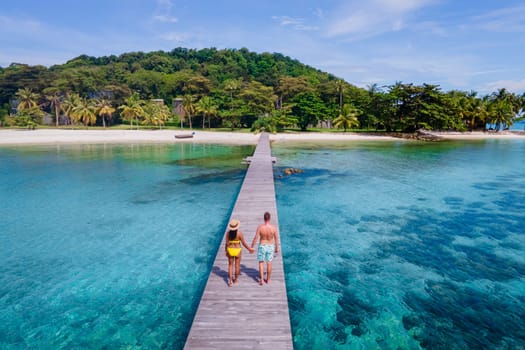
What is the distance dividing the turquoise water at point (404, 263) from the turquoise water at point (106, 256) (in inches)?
119

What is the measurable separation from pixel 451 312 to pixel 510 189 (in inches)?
662

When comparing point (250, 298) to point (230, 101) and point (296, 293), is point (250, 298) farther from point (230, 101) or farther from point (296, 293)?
point (230, 101)

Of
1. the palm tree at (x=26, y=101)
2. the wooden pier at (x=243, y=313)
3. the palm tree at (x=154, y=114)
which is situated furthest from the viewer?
the palm tree at (x=26, y=101)

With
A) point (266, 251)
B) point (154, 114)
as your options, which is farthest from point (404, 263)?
point (154, 114)

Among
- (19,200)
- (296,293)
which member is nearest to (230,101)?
(19,200)

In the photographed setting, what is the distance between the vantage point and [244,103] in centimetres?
6194

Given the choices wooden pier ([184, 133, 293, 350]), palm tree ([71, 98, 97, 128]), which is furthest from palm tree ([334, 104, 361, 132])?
wooden pier ([184, 133, 293, 350])

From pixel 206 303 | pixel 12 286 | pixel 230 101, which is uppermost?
pixel 230 101

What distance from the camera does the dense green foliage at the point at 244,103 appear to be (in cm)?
5800

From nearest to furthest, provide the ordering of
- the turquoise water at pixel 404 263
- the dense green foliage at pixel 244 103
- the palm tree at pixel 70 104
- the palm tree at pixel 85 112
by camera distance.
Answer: the turquoise water at pixel 404 263
the dense green foliage at pixel 244 103
the palm tree at pixel 85 112
the palm tree at pixel 70 104

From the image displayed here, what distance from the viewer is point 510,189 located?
19875mm

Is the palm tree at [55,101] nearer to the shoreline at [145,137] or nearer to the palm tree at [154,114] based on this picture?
the shoreline at [145,137]

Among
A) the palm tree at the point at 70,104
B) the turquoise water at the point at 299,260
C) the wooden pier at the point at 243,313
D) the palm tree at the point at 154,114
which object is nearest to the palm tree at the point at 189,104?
the palm tree at the point at 154,114

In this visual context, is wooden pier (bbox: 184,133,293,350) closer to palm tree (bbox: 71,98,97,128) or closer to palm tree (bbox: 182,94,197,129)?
palm tree (bbox: 182,94,197,129)
